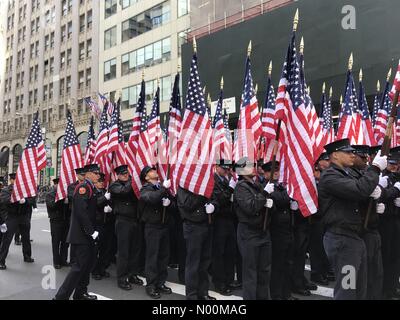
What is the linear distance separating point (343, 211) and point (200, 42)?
21474mm

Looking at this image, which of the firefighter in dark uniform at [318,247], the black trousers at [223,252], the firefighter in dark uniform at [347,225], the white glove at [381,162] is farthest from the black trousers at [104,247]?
the white glove at [381,162]

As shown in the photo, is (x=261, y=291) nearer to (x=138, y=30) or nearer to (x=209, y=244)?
(x=209, y=244)

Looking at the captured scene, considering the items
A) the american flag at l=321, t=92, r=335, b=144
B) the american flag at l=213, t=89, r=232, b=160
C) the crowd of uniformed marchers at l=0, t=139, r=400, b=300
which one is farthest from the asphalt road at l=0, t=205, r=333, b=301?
the american flag at l=321, t=92, r=335, b=144

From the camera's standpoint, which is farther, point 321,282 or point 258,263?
point 321,282

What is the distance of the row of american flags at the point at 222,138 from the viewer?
5.78m

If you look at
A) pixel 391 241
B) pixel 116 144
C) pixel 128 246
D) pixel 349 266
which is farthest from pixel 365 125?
pixel 128 246

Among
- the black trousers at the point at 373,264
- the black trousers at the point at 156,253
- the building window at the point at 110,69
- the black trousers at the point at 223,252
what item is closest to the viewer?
the black trousers at the point at 373,264

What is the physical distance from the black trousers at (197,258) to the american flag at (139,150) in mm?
1737

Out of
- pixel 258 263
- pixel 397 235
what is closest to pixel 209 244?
pixel 258 263

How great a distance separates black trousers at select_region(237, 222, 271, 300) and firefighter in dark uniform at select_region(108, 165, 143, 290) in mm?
2460

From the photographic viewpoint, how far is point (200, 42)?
2469 centimetres

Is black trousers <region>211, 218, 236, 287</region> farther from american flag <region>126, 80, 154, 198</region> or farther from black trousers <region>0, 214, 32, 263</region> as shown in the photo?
black trousers <region>0, 214, 32, 263</region>

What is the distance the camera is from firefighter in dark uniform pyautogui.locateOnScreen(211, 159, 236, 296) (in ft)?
22.1

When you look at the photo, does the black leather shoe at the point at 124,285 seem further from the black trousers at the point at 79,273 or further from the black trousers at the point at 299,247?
the black trousers at the point at 299,247
